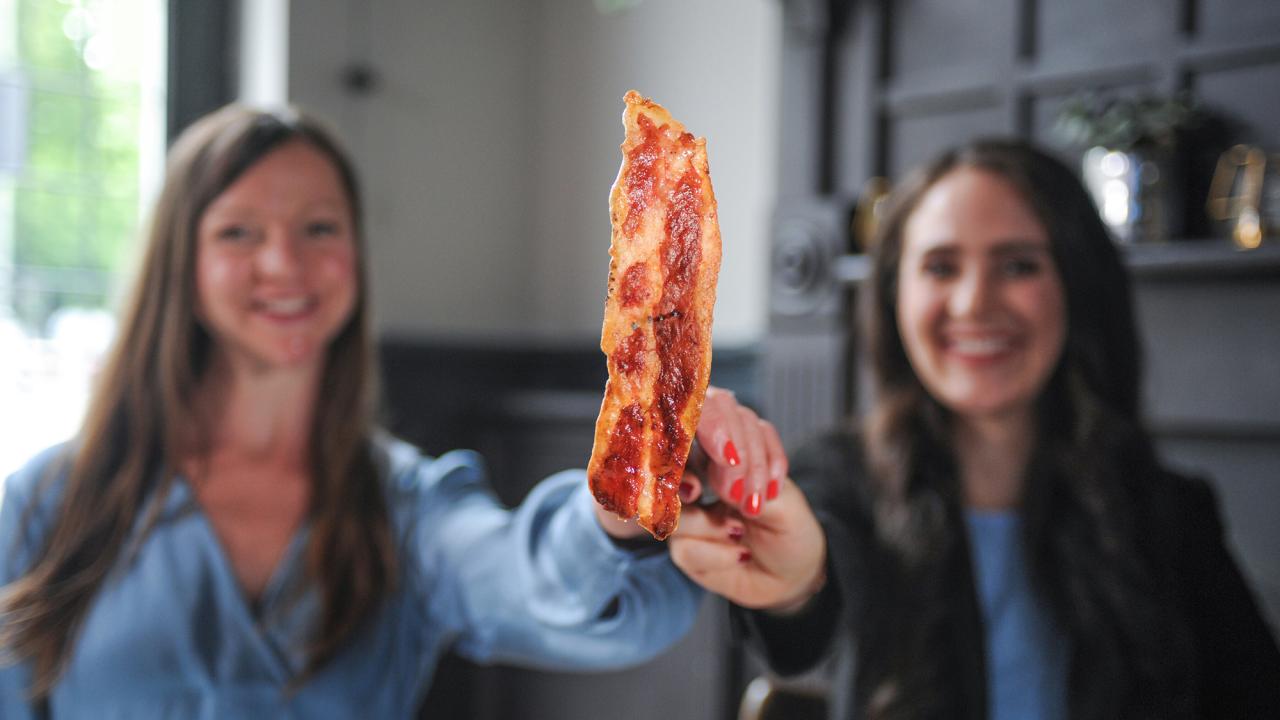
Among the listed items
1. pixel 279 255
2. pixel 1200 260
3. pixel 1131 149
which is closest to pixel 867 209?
pixel 1131 149

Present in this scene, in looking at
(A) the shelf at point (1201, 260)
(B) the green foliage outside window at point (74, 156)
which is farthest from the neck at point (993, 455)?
(B) the green foliage outside window at point (74, 156)

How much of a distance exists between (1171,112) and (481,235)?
2284 millimetres

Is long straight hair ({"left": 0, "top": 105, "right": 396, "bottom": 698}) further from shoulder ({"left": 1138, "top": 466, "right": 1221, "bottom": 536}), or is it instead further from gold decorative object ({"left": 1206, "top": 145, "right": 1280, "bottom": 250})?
gold decorative object ({"left": 1206, "top": 145, "right": 1280, "bottom": 250})

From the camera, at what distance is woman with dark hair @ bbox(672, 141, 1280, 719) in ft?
4.76

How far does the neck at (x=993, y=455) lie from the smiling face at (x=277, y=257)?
3.30 ft

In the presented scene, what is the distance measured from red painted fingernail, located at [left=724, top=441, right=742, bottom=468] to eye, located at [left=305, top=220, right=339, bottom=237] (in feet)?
2.98

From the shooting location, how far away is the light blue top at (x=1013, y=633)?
4.88 feet

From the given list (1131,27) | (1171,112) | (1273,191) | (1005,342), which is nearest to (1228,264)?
(1273,191)

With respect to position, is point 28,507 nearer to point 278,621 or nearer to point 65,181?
point 278,621

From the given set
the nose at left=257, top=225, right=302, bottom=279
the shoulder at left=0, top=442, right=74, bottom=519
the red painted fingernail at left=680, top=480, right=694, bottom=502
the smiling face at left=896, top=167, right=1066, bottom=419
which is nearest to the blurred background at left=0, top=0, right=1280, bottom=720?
the smiling face at left=896, top=167, right=1066, bottom=419

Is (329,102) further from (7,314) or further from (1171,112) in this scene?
(1171,112)

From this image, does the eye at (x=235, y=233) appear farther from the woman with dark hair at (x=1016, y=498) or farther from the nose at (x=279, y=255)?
the woman with dark hair at (x=1016, y=498)

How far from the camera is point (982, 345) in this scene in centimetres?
148

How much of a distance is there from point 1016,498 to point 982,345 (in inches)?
12.4
